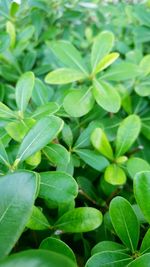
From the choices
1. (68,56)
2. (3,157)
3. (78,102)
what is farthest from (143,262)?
(68,56)

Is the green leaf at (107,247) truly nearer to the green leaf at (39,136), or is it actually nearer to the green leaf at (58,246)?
the green leaf at (58,246)

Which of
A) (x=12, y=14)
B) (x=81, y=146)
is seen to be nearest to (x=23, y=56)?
(x=12, y=14)

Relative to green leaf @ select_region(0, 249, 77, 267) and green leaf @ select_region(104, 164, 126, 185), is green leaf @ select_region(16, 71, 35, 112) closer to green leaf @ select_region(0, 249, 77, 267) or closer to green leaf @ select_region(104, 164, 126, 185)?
green leaf @ select_region(104, 164, 126, 185)

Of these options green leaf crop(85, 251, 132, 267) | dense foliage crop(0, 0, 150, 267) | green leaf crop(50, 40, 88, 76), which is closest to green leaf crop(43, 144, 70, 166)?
dense foliage crop(0, 0, 150, 267)

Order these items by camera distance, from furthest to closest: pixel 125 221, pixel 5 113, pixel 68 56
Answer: pixel 68 56 → pixel 5 113 → pixel 125 221

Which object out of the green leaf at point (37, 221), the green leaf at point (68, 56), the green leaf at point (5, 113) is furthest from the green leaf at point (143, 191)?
the green leaf at point (68, 56)

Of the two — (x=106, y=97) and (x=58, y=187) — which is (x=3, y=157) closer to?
(x=58, y=187)

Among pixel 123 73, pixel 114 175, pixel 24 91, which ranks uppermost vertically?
pixel 24 91
